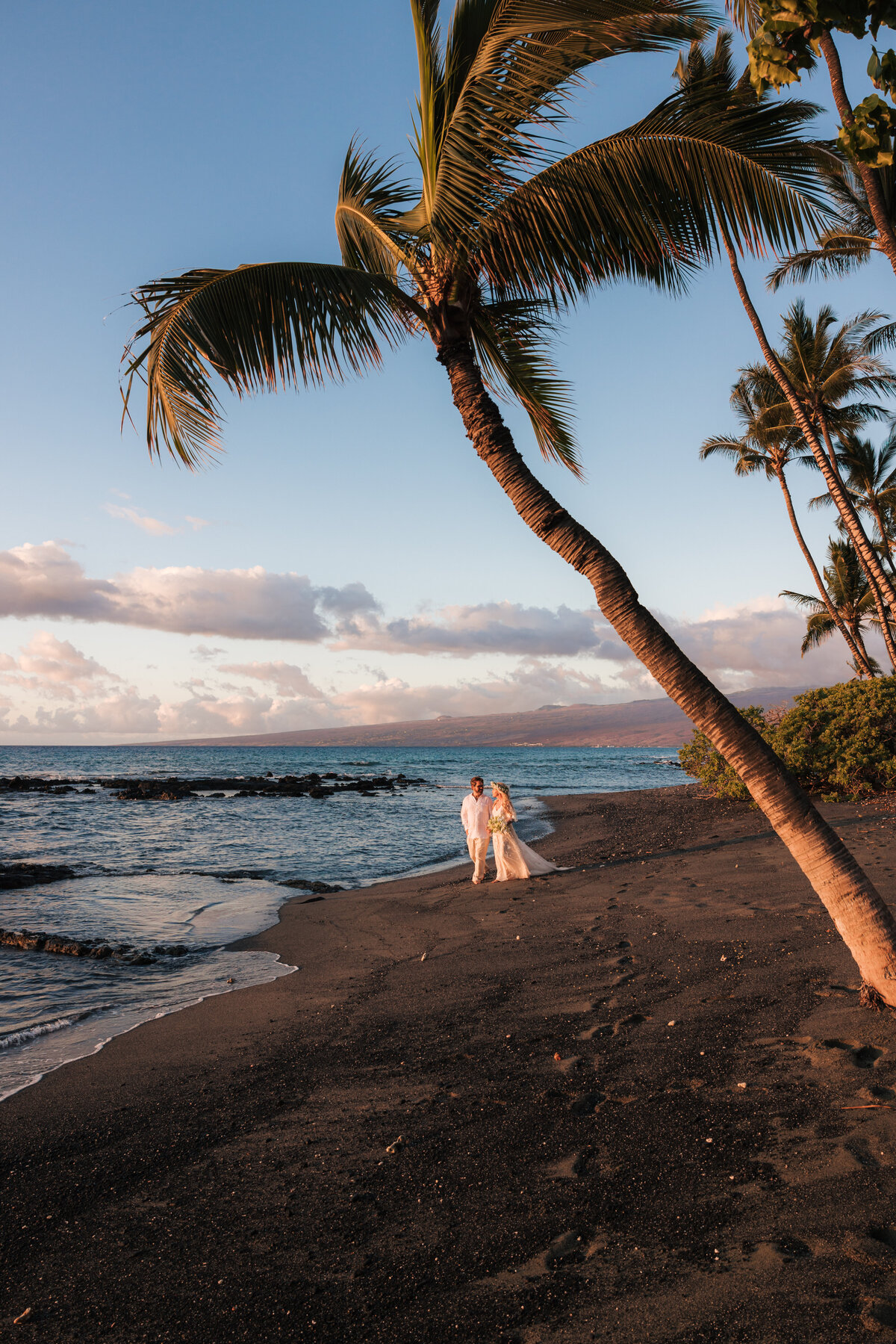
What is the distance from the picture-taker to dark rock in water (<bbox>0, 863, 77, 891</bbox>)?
46.2ft

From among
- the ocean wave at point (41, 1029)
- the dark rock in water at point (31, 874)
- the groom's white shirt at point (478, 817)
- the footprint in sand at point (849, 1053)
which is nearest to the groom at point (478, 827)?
the groom's white shirt at point (478, 817)

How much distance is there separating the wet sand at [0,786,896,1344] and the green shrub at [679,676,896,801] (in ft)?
34.7

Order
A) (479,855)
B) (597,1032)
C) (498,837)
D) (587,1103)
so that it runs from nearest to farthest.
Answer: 1. (587,1103)
2. (597,1032)
3. (498,837)
4. (479,855)

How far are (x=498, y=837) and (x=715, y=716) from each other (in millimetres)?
7408

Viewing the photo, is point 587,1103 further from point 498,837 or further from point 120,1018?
point 498,837

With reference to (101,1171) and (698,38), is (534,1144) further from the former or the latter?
(698,38)

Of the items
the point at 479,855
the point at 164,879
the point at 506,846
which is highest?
the point at 506,846

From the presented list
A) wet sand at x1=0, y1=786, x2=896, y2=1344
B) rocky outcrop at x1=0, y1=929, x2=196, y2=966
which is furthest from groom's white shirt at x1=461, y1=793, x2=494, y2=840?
wet sand at x1=0, y1=786, x2=896, y2=1344

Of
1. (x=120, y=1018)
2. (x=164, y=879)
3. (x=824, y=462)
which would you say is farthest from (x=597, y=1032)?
(x=824, y=462)

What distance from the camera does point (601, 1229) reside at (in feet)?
9.80

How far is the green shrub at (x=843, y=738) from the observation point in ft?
52.9

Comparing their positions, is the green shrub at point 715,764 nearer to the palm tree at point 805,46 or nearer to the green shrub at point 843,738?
the green shrub at point 843,738

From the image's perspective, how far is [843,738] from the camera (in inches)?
646

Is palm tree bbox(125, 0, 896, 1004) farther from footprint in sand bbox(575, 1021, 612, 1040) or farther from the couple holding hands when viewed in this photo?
the couple holding hands
